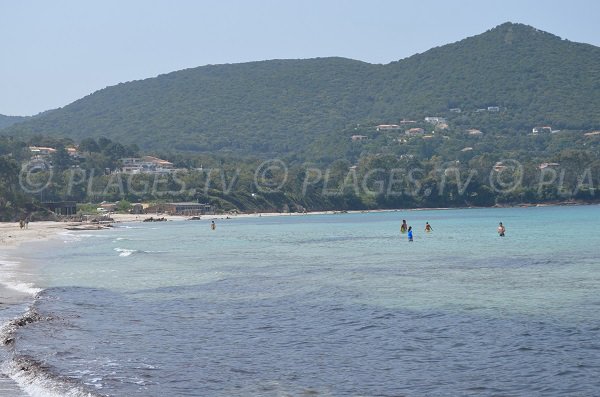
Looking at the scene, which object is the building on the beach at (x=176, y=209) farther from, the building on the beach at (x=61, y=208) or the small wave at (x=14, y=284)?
the small wave at (x=14, y=284)

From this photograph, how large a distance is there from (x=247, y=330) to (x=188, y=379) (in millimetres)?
5182

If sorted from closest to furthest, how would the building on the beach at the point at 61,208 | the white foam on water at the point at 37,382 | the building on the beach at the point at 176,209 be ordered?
the white foam on water at the point at 37,382 → the building on the beach at the point at 61,208 → the building on the beach at the point at 176,209

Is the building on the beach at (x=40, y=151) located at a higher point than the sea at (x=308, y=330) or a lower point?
higher

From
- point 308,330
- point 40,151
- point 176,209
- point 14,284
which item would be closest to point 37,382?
point 308,330

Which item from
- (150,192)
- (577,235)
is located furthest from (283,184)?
(577,235)

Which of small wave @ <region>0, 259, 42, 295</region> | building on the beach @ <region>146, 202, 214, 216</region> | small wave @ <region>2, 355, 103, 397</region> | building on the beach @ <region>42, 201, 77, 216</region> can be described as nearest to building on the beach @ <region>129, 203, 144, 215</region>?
building on the beach @ <region>146, 202, 214, 216</region>

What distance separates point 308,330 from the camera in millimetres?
19812

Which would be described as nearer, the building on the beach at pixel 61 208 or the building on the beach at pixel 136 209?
the building on the beach at pixel 61 208

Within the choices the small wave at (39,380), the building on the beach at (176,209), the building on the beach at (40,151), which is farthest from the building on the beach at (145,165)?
the small wave at (39,380)

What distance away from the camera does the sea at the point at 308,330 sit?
47.4 feet

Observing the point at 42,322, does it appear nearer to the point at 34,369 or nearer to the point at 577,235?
the point at 34,369

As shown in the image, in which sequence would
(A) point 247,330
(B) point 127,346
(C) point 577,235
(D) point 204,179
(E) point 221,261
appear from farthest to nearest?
(D) point 204,179, (C) point 577,235, (E) point 221,261, (A) point 247,330, (B) point 127,346

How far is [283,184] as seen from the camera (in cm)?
17100

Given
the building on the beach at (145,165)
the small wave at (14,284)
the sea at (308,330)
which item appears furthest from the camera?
the building on the beach at (145,165)
